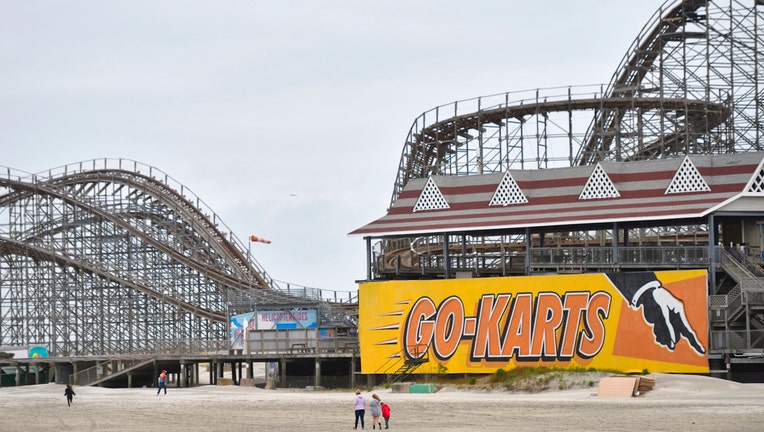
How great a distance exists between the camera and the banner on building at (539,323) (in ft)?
169

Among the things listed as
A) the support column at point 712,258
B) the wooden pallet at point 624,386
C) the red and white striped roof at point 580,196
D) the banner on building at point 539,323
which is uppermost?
the red and white striped roof at point 580,196

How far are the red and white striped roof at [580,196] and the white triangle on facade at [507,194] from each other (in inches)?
1.7

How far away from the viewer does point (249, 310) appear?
6494 centimetres

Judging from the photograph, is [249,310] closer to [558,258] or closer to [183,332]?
[183,332]

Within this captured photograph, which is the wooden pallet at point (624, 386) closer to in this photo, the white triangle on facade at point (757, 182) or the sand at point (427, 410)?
the sand at point (427, 410)

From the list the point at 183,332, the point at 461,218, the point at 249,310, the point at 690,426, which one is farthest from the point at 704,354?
the point at 183,332

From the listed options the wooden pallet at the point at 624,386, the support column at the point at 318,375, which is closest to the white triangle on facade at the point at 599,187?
the wooden pallet at the point at 624,386

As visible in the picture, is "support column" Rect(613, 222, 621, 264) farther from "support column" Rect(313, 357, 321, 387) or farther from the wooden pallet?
"support column" Rect(313, 357, 321, 387)

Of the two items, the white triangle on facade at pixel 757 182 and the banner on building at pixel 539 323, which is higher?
the white triangle on facade at pixel 757 182

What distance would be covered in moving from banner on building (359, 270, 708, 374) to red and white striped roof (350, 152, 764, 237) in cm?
265

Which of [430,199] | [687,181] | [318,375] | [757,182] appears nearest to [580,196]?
[687,181]

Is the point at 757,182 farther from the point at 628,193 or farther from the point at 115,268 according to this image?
the point at 115,268

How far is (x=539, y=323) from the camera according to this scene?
176ft

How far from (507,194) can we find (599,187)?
4.00 meters
